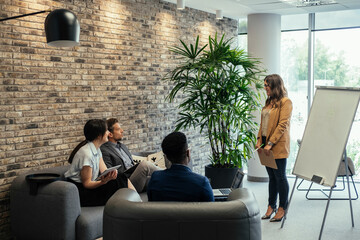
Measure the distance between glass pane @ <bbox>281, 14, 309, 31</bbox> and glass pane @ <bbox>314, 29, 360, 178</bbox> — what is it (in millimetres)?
309

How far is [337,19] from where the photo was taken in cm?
786

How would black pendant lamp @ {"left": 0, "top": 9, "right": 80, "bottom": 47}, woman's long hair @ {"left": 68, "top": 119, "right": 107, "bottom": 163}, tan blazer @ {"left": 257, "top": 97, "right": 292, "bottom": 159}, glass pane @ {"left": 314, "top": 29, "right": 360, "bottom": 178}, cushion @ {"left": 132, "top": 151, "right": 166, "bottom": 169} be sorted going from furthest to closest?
glass pane @ {"left": 314, "top": 29, "right": 360, "bottom": 178} < cushion @ {"left": 132, "top": 151, "right": 166, "bottom": 169} < tan blazer @ {"left": 257, "top": 97, "right": 292, "bottom": 159} < woman's long hair @ {"left": 68, "top": 119, "right": 107, "bottom": 163} < black pendant lamp @ {"left": 0, "top": 9, "right": 80, "bottom": 47}

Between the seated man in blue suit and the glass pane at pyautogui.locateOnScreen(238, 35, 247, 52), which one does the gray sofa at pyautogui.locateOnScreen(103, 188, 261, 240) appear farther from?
the glass pane at pyautogui.locateOnScreen(238, 35, 247, 52)

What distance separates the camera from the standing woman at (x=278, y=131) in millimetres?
5164

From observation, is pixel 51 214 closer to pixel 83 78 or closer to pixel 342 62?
pixel 83 78

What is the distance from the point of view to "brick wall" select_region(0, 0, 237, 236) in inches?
176

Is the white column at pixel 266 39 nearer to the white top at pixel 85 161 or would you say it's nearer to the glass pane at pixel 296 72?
the glass pane at pixel 296 72

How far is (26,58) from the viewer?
4.62 m

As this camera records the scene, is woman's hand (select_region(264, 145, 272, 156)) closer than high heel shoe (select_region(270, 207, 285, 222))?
Yes

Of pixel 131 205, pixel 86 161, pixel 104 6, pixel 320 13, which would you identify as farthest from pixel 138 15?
pixel 131 205

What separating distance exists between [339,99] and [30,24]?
327 centimetres

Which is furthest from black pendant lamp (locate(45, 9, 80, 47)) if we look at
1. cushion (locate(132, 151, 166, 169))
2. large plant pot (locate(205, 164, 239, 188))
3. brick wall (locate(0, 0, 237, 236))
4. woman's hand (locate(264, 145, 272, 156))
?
large plant pot (locate(205, 164, 239, 188))

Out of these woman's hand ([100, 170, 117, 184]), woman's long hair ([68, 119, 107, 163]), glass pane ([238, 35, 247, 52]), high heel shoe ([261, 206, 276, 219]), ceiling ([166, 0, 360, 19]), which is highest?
ceiling ([166, 0, 360, 19])

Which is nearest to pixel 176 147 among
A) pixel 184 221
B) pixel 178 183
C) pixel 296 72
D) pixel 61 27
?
pixel 178 183
